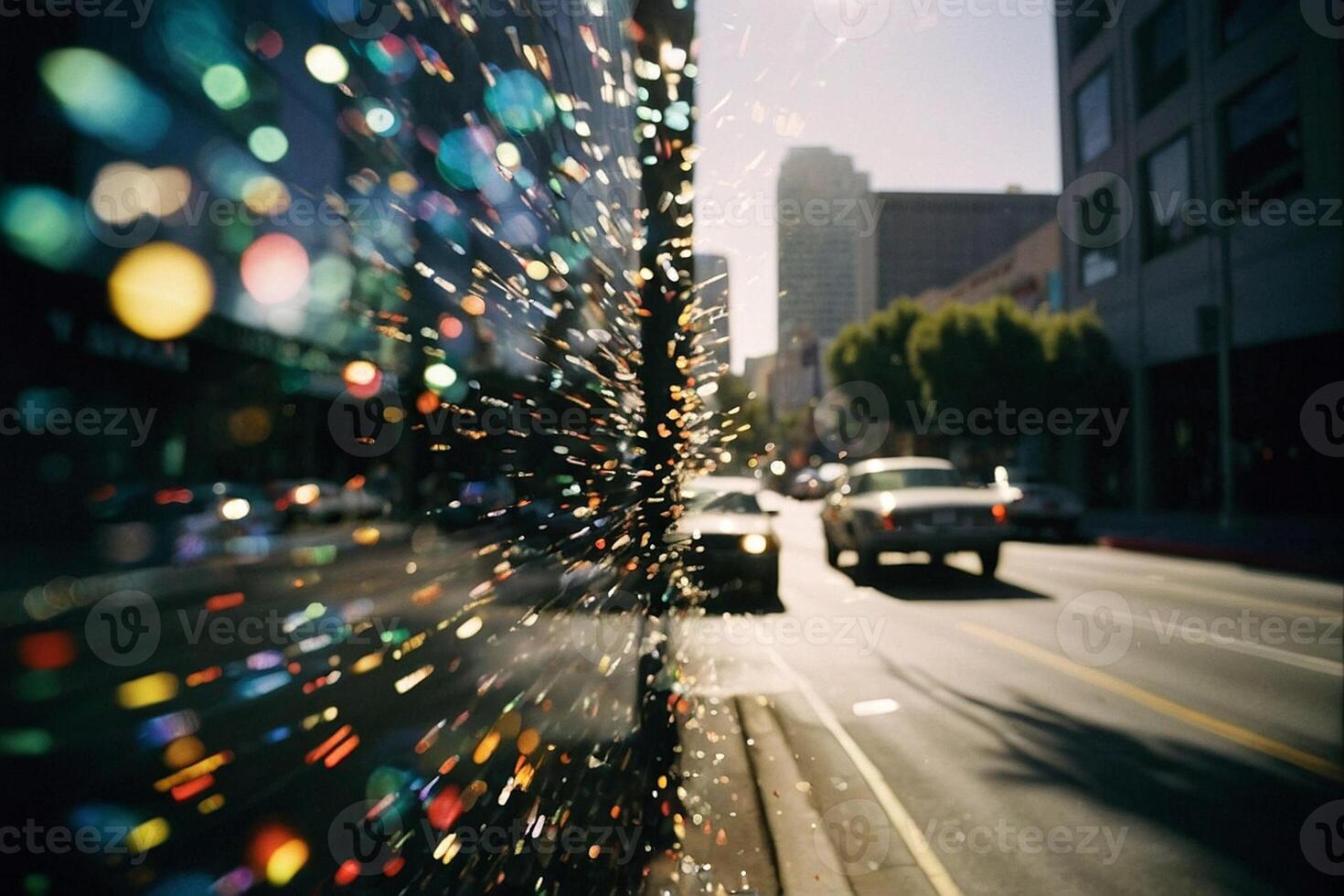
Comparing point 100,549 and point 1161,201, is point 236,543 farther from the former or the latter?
point 1161,201

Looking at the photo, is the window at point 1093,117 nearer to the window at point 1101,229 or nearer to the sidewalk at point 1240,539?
the window at point 1101,229

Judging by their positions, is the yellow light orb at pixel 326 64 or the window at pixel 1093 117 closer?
the yellow light orb at pixel 326 64

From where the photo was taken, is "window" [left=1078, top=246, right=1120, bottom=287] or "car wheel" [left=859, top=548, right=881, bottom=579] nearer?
"car wheel" [left=859, top=548, right=881, bottom=579]

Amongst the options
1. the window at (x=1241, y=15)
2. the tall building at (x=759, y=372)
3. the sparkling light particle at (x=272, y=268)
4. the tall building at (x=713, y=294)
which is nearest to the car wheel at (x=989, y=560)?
the tall building at (x=759, y=372)

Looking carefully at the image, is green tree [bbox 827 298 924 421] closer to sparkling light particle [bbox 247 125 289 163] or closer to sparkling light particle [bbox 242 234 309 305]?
sparkling light particle [bbox 242 234 309 305]

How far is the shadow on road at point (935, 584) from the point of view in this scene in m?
11.8

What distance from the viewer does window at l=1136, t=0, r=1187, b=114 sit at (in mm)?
27219

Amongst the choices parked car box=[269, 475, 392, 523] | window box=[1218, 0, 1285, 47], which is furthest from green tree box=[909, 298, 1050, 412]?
parked car box=[269, 475, 392, 523]

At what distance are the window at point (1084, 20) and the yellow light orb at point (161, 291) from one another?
2827 cm

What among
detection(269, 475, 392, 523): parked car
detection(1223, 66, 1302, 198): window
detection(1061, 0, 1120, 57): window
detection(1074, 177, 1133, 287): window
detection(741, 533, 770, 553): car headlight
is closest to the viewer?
detection(741, 533, 770, 553): car headlight

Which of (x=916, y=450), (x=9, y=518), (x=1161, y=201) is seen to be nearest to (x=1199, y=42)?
(x=1161, y=201)

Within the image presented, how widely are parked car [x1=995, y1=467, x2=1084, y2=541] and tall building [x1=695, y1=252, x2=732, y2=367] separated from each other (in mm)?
20597

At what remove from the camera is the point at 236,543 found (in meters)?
22.3

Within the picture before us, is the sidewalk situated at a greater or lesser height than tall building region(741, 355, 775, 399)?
lesser
